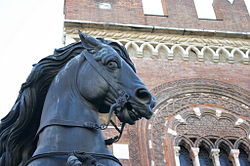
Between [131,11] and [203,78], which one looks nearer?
[203,78]

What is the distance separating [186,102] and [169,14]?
8.57 ft

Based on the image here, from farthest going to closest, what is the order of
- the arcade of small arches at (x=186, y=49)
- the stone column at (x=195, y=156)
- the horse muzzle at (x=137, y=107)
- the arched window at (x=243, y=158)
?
the arcade of small arches at (x=186, y=49), the arched window at (x=243, y=158), the stone column at (x=195, y=156), the horse muzzle at (x=137, y=107)

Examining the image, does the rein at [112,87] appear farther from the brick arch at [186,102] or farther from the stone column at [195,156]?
the stone column at [195,156]

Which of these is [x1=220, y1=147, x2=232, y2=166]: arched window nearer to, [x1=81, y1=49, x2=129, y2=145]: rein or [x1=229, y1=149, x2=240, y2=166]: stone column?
[x1=229, y1=149, x2=240, y2=166]: stone column

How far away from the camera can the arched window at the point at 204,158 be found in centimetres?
934

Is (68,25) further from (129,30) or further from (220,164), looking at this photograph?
(220,164)

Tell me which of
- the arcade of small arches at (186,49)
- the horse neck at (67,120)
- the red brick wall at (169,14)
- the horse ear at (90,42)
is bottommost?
the horse neck at (67,120)

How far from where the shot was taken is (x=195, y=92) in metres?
10.4

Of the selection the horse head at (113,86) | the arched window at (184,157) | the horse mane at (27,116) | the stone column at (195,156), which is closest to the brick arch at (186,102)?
the arched window at (184,157)

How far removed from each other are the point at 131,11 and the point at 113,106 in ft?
30.7

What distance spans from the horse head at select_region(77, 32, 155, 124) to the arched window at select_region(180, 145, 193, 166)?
684 cm

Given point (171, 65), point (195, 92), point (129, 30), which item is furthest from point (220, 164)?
point (129, 30)

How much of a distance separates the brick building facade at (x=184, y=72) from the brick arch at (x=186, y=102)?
0.05 feet

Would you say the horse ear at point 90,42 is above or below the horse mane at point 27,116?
above
